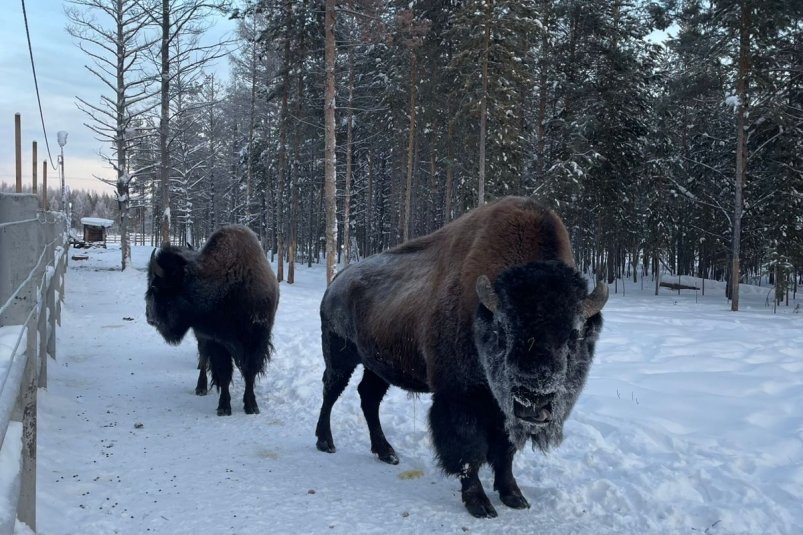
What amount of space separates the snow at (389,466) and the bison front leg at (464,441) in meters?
0.15

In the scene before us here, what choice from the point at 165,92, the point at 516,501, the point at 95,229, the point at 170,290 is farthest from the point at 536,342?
the point at 95,229

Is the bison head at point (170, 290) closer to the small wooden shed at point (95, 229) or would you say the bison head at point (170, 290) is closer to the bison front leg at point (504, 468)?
the bison front leg at point (504, 468)

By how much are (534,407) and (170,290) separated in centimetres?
557

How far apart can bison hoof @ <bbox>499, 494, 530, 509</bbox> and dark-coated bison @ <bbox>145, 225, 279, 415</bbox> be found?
372 centimetres

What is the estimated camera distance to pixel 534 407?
3316 mm

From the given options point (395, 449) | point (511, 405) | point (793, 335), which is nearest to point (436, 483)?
point (395, 449)

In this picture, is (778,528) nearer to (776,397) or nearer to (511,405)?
(511,405)

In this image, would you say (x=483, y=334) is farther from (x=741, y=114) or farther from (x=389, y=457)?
(x=741, y=114)

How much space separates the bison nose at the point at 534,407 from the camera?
10.9 ft

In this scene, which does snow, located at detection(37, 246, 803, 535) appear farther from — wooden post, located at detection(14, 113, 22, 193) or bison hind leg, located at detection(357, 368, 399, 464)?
wooden post, located at detection(14, 113, 22, 193)

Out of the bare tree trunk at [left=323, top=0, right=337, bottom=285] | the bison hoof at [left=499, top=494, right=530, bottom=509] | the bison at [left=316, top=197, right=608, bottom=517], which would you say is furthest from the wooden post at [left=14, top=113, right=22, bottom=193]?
the bison hoof at [left=499, top=494, right=530, bottom=509]

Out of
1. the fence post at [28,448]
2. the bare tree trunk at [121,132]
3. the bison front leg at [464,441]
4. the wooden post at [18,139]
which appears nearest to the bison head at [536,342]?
the bison front leg at [464,441]

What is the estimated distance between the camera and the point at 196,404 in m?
7.16

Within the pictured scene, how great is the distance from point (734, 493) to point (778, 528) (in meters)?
0.41
